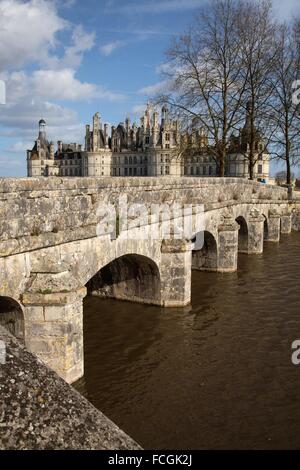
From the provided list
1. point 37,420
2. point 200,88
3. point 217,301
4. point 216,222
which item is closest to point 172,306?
point 217,301

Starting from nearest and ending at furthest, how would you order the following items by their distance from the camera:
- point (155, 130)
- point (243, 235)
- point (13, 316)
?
point (13, 316) → point (243, 235) → point (155, 130)

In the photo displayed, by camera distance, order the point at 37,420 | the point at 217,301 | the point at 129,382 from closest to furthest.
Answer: the point at 37,420 < the point at 129,382 < the point at 217,301

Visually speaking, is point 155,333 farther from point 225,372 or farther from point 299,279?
point 299,279

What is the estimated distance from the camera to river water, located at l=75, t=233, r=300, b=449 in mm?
5844

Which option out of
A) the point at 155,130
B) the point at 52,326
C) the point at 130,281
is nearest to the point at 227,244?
the point at 130,281

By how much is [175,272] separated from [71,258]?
389cm

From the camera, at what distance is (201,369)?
7.56 m

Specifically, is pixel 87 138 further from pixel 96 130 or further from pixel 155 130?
pixel 155 130

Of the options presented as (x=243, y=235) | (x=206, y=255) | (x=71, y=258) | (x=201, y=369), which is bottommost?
(x=201, y=369)

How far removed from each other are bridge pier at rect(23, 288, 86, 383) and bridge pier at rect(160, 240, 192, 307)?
162 inches

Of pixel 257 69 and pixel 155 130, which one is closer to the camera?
pixel 257 69

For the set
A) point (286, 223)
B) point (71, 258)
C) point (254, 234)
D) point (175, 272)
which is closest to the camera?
point (71, 258)

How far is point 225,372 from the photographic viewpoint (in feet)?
24.5
